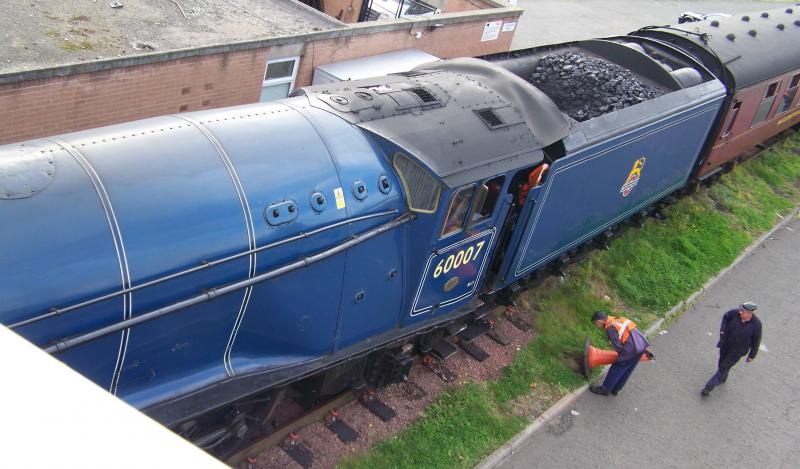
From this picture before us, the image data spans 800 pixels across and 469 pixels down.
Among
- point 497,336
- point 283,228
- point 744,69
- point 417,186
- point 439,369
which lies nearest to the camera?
point 283,228

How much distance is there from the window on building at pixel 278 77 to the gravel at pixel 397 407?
213 inches

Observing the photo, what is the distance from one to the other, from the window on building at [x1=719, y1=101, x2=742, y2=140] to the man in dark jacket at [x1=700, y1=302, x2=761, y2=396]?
487cm

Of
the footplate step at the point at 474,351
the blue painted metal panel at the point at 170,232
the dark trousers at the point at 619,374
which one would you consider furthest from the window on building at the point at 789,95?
the blue painted metal panel at the point at 170,232

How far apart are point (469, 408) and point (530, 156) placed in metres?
2.94

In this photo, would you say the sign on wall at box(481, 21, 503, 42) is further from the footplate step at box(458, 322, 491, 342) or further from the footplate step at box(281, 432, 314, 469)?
the footplate step at box(281, 432, 314, 469)

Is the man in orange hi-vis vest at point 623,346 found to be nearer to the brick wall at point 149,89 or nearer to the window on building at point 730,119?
the window on building at point 730,119

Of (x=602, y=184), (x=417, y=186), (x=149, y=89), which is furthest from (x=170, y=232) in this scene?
(x=602, y=184)

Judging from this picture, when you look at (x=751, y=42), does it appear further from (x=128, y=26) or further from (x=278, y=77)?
(x=128, y=26)

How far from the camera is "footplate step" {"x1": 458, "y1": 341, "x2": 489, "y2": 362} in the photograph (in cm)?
927

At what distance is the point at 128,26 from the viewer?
11180 millimetres

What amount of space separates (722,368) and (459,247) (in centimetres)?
426

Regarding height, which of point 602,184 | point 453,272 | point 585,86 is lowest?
point 453,272

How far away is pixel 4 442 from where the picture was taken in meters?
3.20

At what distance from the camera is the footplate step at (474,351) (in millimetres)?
9273
